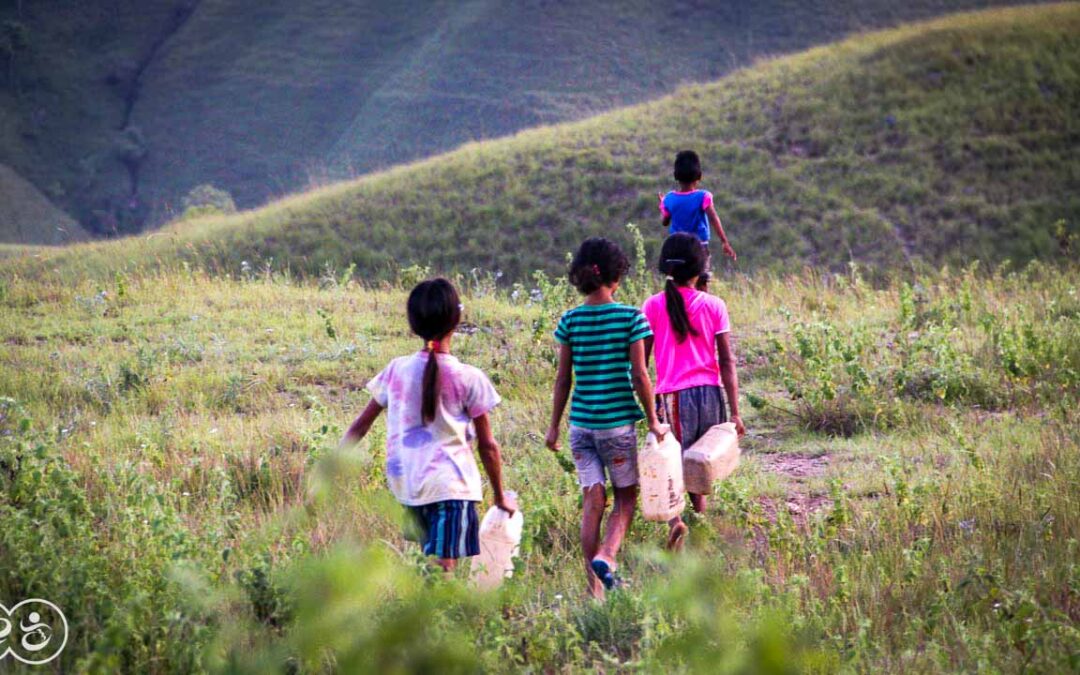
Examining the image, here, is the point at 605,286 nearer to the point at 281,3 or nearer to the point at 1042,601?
Answer: the point at 1042,601

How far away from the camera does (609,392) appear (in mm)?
4484

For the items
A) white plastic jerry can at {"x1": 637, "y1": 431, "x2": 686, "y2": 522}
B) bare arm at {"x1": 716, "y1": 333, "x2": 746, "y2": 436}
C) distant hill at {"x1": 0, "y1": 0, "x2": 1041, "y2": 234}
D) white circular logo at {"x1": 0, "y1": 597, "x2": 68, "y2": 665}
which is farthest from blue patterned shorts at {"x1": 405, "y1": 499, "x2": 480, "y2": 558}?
distant hill at {"x1": 0, "y1": 0, "x2": 1041, "y2": 234}

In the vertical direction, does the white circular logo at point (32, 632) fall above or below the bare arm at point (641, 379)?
below

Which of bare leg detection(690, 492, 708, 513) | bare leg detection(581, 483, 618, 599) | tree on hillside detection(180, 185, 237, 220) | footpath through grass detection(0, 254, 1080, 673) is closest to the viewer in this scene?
footpath through grass detection(0, 254, 1080, 673)

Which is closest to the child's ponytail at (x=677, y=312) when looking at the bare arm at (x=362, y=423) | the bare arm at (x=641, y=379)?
the bare arm at (x=641, y=379)

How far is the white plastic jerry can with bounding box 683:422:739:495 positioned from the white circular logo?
279 centimetres

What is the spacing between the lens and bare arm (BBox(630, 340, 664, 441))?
4418 mm

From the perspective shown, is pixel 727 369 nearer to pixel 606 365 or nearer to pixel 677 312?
pixel 677 312

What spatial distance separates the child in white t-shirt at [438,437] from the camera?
13.1ft

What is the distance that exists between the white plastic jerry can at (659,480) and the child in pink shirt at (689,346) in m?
0.64

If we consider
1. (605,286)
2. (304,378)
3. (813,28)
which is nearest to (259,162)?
(813,28)

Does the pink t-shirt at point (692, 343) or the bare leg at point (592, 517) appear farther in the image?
the pink t-shirt at point (692, 343)

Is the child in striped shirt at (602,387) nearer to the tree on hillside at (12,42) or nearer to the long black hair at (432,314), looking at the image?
the long black hair at (432,314)

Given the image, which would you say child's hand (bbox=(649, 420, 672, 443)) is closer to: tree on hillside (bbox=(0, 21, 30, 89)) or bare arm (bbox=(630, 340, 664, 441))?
Result: bare arm (bbox=(630, 340, 664, 441))
